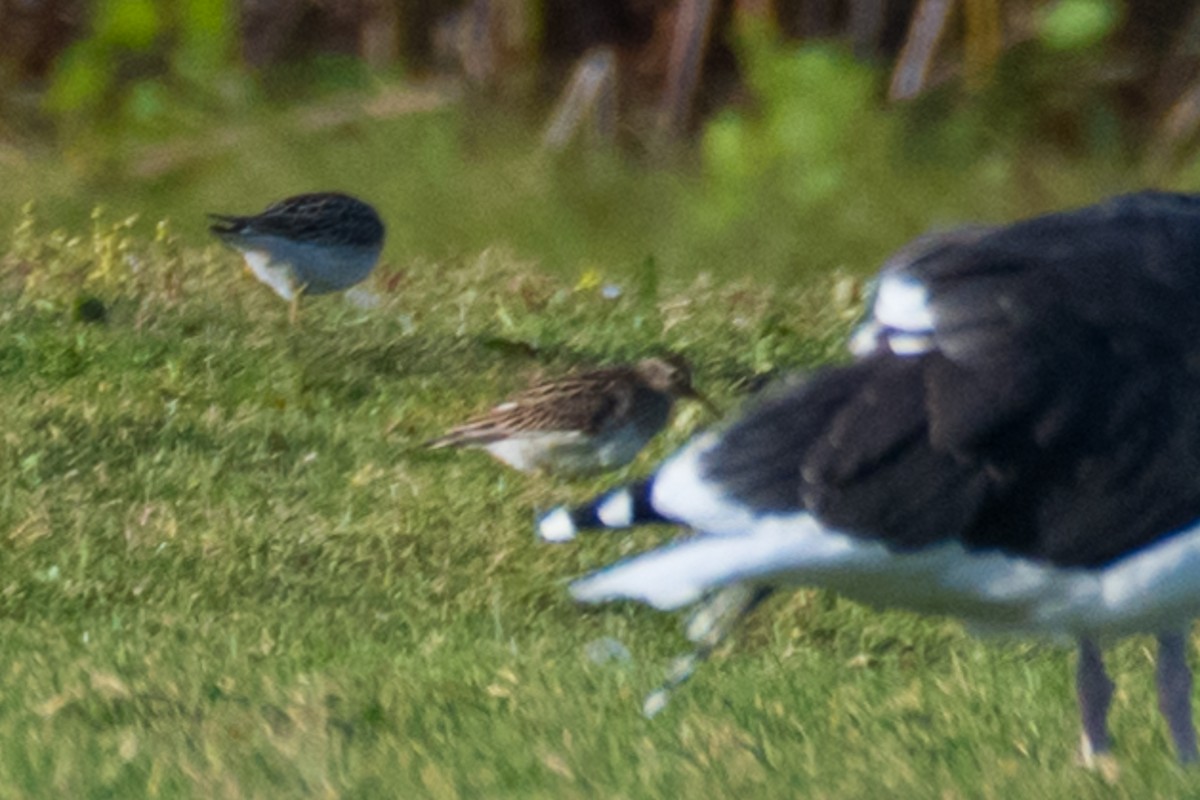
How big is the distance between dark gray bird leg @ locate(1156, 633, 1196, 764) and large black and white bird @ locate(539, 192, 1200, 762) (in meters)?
0.39

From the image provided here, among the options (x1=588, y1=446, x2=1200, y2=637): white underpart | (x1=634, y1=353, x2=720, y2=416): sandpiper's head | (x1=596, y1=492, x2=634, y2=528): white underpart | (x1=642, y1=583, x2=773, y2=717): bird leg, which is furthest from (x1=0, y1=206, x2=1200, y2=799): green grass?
(x1=596, y1=492, x2=634, y2=528): white underpart

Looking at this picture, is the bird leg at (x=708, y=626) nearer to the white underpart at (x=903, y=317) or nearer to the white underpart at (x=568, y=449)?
the white underpart at (x=903, y=317)

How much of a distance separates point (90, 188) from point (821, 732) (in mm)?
6545

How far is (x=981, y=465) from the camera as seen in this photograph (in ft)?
12.4

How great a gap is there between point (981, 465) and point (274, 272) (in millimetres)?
4484

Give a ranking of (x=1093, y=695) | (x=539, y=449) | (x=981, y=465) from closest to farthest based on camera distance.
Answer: (x=981, y=465) < (x=1093, y=695) < (x=539, y=449)

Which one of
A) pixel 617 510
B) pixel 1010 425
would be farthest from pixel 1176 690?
pixel 617 510

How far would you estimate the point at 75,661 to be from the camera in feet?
16.2

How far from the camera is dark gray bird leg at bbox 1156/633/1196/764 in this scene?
14.3 ft

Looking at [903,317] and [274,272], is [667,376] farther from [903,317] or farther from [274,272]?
[903,317]

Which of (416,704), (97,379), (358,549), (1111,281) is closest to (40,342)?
(97,379)

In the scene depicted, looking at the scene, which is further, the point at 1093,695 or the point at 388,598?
the point at 388,598

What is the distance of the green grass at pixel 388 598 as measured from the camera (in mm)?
4180

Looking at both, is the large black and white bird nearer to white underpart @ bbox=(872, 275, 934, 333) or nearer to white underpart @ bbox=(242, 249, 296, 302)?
white underpart @ bbox=(872, 275, 934, 333)
